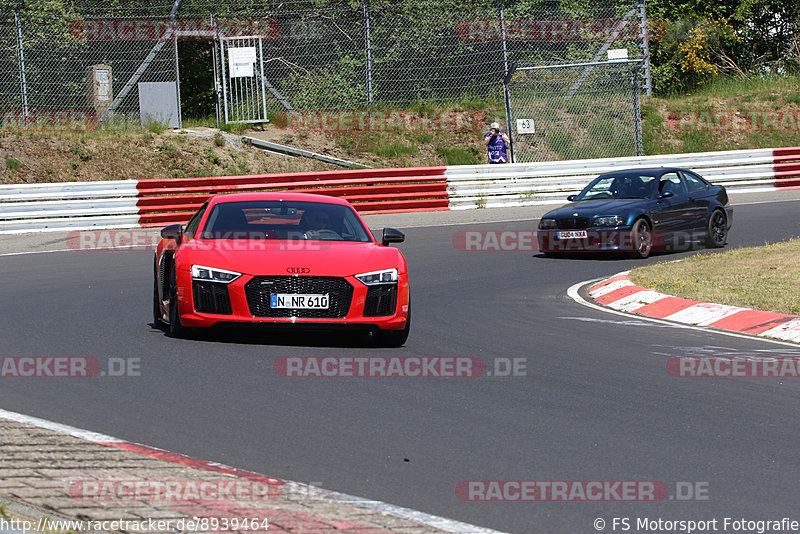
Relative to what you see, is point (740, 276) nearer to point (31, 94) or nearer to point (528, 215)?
point (528, 215)

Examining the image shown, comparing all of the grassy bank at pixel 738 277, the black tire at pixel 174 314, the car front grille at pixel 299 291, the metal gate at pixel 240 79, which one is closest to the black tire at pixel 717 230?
the grassy bank at pixel 738 277

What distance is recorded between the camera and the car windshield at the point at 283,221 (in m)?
10.2

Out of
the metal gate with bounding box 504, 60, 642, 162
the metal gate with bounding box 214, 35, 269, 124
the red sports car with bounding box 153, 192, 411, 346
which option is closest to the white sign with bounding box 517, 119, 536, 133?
the metal gate with bounding box 504, 60, 642, 162

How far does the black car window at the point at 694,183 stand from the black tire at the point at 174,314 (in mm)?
10977

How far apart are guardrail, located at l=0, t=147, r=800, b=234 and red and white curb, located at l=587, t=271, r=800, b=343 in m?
9.85

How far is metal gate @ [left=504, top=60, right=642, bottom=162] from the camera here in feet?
97.2

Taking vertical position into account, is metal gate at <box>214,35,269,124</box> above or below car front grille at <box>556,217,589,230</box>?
above

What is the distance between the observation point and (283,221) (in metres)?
10.4

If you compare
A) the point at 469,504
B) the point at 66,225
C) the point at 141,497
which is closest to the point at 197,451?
the point at 141,497

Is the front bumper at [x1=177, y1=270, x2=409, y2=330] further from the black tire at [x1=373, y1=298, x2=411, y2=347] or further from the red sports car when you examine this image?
the black tire at [x1=373, y1=298, x2=411, y2=347]

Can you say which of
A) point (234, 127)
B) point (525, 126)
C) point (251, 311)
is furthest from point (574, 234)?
point (234, 127)

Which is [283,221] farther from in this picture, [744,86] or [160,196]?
[744,86]

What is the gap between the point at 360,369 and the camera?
846cm

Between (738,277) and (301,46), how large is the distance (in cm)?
1615
